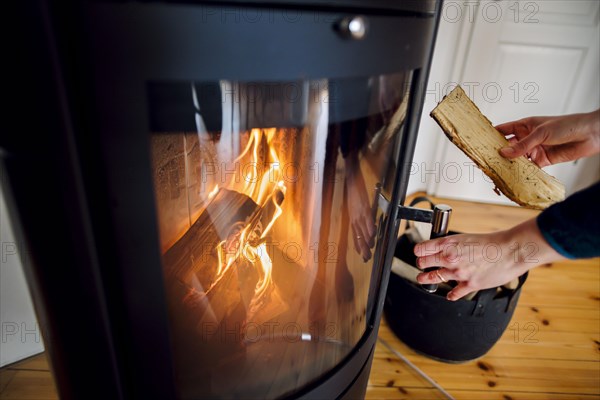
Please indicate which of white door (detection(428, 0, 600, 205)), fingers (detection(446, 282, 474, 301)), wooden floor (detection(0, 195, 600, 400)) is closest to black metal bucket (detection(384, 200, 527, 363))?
wooden floor (detection(0, 195, 600, 400))

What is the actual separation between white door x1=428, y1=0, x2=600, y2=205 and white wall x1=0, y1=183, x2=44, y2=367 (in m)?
1.71

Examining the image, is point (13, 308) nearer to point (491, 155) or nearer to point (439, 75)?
point (491, 155)

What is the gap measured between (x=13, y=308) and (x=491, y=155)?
1.03 m

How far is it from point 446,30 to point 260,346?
1.57 metres

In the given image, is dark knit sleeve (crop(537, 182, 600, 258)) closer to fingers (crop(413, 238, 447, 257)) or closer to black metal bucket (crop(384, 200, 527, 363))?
fingers (crop(413, 238, 447, 257))

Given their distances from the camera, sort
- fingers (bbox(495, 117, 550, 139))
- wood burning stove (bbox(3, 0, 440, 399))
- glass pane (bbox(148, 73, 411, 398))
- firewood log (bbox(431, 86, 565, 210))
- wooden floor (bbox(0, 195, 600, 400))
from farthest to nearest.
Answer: wooden floor (bbox(0, 195, 600, 400))
fingers (bbox(495, 117, 550, 139))
firewood log (bbox(431, 86, 565, 210))
glass pane (bbox(148, 73, 411, 398))
wood burning stove (bbox(3, 0, 440, 399))

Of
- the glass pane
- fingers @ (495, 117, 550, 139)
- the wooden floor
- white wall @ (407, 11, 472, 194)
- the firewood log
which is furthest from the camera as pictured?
white wall @ (407, 11, 472, 194)

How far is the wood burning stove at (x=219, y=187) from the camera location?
14.4 inches

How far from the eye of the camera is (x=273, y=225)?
24.7 inches

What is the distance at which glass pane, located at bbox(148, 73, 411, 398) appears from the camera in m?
0.49

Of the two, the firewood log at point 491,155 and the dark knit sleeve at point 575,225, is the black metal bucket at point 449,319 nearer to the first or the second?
the firewood log at point 491,155

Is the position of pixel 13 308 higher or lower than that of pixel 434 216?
lower

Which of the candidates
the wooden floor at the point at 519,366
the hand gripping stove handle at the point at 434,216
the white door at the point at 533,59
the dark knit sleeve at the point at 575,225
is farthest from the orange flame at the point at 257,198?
the white door at the point at 533,59

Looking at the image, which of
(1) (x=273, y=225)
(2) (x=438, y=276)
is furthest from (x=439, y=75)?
(1) (x=273, y=225)
